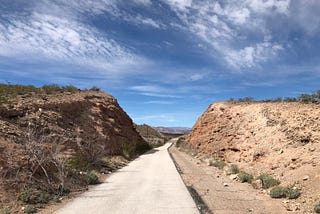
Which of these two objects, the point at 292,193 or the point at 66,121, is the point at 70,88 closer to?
the point at 66,121

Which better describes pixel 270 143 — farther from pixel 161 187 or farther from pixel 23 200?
pixel 23 200

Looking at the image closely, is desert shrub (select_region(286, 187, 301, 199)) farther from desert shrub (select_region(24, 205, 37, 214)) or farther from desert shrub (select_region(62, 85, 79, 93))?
desert shrub (select_region(62, 85, 79, 93))

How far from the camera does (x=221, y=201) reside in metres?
11.0

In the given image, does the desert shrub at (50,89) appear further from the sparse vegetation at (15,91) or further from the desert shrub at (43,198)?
the desert shrub at (43,198)

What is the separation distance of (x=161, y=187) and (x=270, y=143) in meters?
9.02

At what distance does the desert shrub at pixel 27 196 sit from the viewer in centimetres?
984

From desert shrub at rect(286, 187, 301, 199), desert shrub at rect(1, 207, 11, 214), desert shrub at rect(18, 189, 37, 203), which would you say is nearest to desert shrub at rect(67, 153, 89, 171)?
desert shrub at rect(18, 189, 37, 203)

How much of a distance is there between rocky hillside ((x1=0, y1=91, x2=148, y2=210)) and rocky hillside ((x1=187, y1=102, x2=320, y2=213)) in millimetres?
9435

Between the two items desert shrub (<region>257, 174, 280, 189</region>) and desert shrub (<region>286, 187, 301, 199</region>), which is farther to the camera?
desert shrub (<region>257, 174, 280, 189</region>)

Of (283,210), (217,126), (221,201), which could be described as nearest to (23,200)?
(221,201)

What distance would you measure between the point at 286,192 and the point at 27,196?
9422 mm

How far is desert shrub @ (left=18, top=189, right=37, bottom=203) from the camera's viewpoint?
9.84m

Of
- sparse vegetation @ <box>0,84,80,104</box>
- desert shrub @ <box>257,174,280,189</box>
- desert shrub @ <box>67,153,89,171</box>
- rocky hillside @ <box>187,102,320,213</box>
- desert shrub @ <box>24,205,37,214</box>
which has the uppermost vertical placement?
sparse vegetation @ <box>0,84,80,104</box>

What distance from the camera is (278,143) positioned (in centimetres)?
1798
